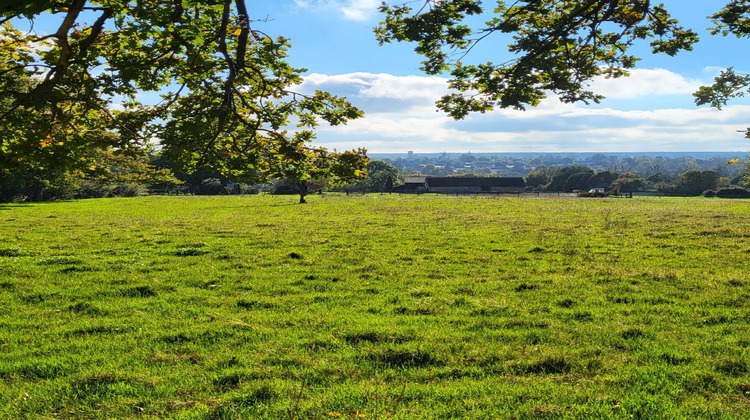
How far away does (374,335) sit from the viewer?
22.6ft

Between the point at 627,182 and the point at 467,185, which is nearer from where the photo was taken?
the point at 467,185

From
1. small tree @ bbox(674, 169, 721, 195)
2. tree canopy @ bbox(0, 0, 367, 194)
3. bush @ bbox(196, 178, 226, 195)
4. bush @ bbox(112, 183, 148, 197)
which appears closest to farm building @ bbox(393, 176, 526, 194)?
small tree @ bbox(674, 169, 721, 195)

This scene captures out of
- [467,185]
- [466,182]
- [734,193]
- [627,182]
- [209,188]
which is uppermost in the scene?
[466,182]

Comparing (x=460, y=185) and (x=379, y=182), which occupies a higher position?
(x=379, y=182)

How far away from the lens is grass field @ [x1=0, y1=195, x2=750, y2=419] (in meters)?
4.84

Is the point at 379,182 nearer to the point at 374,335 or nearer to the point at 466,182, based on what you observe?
the point at 466,182

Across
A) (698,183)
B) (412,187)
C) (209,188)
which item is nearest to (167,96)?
(209,188)

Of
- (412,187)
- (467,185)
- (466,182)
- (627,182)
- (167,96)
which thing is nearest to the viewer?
(167,96)

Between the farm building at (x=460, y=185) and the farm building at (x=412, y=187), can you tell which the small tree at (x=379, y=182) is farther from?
the farm building at (x=460, y=185)

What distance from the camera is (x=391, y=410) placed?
4637 mm

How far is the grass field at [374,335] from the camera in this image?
191 inches

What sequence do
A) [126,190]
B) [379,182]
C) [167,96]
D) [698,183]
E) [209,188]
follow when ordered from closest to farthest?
→ [167,96] → [126,190] → [209,188] → [698,183] → [379,182]

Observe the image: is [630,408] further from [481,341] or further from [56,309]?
[56,309]

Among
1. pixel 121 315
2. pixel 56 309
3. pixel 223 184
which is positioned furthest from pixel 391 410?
pixel 223 184
